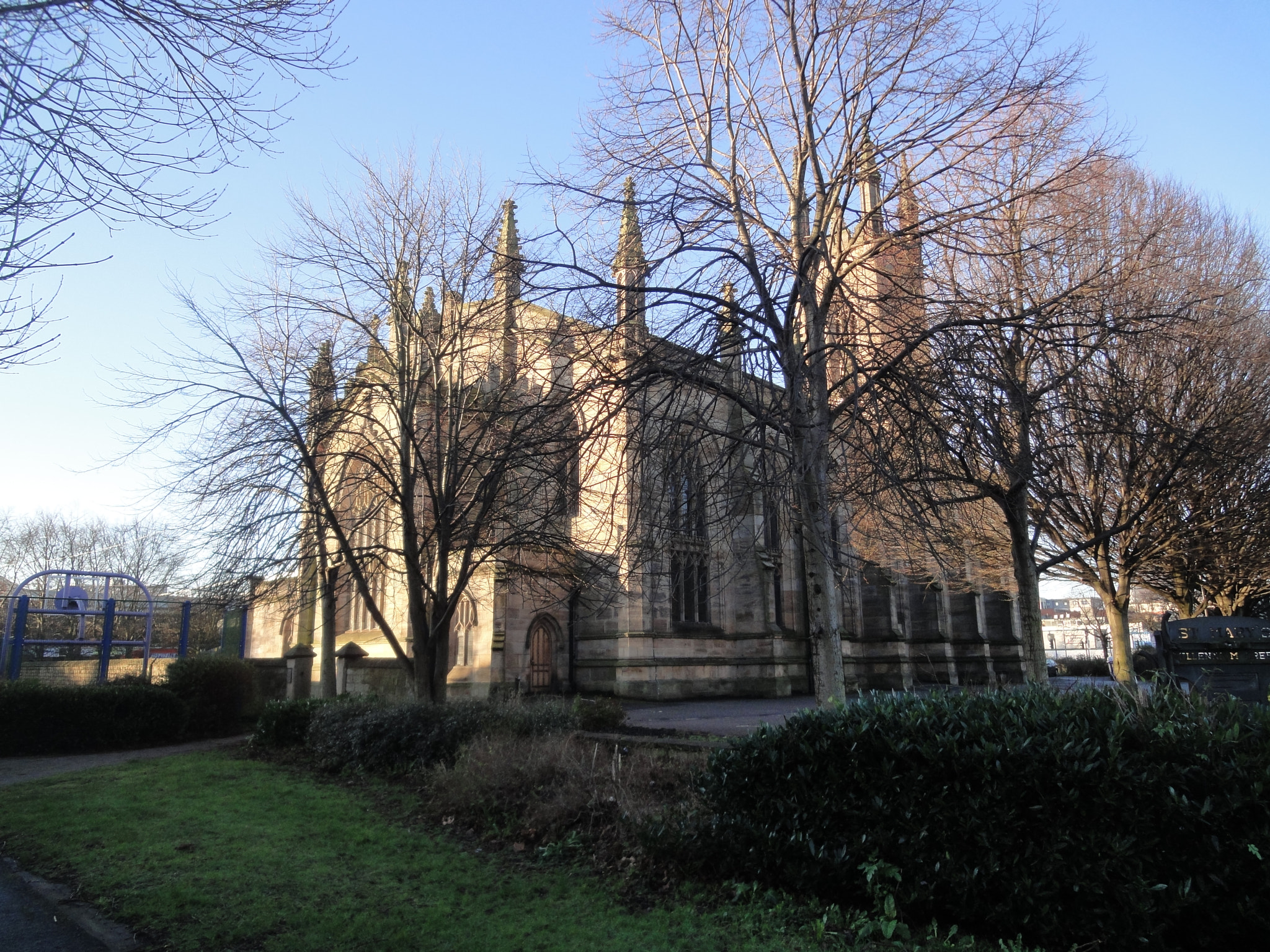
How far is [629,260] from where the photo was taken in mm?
9242

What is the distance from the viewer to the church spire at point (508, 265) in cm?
820

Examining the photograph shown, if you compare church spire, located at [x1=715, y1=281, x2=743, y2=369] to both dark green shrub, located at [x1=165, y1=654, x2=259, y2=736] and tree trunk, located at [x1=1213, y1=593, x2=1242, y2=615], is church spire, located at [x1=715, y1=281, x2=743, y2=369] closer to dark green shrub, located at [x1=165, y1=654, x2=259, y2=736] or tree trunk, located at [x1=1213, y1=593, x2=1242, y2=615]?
dark green shrub, located at [x1=165, y1=654, x2=259, y2=736]

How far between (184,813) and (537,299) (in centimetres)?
656

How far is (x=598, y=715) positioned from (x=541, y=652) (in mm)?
12564

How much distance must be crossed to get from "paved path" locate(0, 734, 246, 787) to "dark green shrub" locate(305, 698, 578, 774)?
12.4 ft

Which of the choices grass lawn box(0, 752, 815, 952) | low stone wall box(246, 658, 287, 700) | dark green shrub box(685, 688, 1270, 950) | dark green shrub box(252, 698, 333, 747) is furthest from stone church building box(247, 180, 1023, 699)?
dark green shrub box(685, 688, 1270, 950)

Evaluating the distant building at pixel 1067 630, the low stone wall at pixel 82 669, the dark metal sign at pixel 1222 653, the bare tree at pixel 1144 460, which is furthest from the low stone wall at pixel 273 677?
the distant building at pixel 1067 630

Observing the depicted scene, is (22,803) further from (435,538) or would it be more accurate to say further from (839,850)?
(839,850)

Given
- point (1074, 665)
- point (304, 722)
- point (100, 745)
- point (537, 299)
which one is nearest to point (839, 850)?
point (537, 299)

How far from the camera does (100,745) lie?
15352 mm

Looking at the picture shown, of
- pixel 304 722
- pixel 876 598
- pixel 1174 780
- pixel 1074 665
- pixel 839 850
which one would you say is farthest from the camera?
pixel 1074 665

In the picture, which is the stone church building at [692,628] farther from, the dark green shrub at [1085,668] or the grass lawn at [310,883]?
the dark green shrub at [1085,668]

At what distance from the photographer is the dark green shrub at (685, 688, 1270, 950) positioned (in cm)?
447

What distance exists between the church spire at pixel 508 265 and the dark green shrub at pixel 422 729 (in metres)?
5.58
